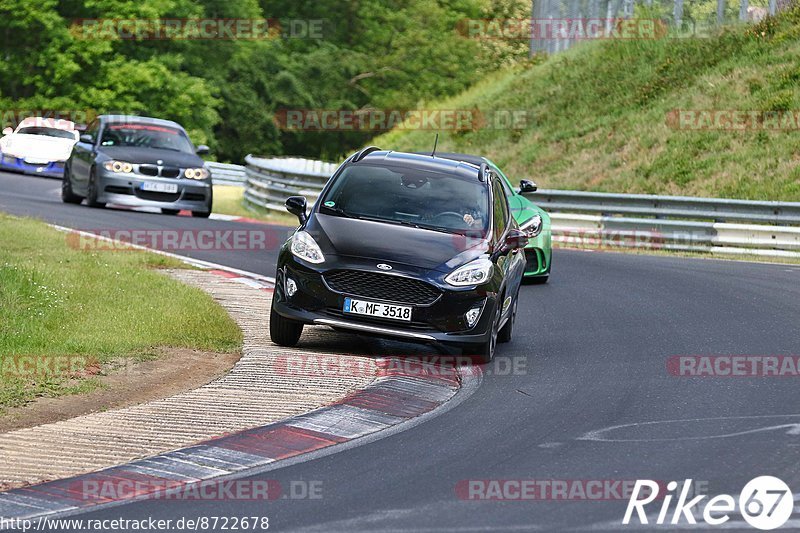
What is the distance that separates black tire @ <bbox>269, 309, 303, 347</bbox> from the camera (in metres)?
12.2

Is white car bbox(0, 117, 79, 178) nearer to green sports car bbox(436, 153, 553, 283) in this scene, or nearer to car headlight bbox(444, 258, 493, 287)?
green sports car bbox(436, 153, 553, 283)

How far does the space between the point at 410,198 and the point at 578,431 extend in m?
4.42

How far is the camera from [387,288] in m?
11.8

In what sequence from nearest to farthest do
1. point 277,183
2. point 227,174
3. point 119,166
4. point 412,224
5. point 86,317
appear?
point 412,224
point 86,317
point 119,166
point 277,183
point 227,174

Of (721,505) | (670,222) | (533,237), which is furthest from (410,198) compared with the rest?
(670,222)

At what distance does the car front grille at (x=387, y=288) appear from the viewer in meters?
11.8

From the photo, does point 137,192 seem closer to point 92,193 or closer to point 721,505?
point 92,193

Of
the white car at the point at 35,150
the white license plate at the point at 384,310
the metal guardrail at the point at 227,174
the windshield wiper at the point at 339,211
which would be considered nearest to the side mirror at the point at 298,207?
the windshield wiper at the point at 339,211

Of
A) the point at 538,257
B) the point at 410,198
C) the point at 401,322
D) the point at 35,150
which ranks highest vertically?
the point at 410,198

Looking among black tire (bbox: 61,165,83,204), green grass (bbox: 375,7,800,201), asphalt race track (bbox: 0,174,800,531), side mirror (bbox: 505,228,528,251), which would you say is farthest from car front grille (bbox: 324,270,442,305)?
green grass (bbox: 375,7,800,201)

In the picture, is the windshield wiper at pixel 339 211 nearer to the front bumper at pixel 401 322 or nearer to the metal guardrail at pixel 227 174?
the front bumper at pixel 401 322

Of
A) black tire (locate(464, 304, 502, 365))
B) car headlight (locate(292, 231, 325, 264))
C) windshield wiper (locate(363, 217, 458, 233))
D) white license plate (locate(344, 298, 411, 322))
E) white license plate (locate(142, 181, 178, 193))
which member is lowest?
white license plate (locate(142, 181, 178, 193))

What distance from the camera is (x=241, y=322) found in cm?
1380

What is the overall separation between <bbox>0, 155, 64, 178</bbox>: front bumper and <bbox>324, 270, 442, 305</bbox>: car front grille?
94.2 feet
